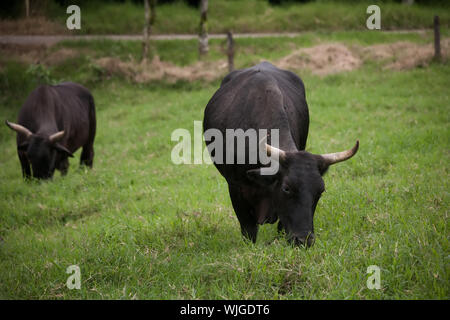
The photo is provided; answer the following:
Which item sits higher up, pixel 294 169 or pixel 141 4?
pixel 141 4

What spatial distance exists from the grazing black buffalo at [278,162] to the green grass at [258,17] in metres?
17.3

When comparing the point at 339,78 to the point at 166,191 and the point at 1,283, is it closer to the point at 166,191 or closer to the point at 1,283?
the point at 166,191

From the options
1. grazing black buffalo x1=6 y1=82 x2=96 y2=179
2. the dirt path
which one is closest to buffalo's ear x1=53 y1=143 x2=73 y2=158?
grazing black buffalo x1=6 y1=82 x2=96 y2=179

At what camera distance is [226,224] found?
206 inches

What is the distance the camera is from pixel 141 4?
2411cm

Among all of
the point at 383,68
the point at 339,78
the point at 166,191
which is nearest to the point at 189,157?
the point at 166,191

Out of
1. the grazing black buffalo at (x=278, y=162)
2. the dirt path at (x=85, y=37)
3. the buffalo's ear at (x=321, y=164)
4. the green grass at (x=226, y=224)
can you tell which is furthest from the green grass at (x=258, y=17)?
the buffalo's ear at (x=321, y=164)

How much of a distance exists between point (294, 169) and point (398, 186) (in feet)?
7.82

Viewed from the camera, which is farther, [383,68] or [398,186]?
[383,68]

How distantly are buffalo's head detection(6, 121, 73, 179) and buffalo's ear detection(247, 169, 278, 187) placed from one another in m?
5.28

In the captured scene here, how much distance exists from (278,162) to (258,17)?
2141 cm

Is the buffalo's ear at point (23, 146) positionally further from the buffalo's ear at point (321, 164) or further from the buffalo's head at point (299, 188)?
the buffalo's ear at point (321, 164)

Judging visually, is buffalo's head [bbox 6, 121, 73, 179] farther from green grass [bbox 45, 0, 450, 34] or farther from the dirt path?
green grass [bbox 45, 0, 450, 34]
